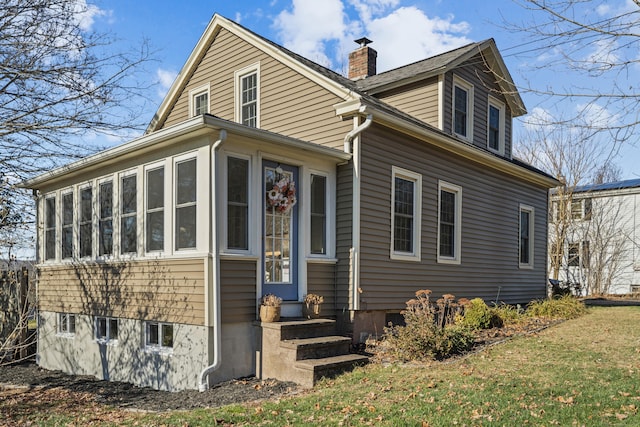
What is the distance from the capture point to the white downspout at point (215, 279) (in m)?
7.77

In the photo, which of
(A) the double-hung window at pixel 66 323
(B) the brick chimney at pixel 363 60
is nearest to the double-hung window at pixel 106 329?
(A) the double-hung window at pixel 66 323

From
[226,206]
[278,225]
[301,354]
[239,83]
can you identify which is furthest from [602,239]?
[226,206]

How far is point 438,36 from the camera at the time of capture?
28.0 feet

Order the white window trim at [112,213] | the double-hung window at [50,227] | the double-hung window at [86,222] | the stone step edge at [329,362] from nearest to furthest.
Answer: the stone step edge at [329,362]
the white window trim at [112,213]
the double-hung window at [86,222]
the double-hung window at [50,227]

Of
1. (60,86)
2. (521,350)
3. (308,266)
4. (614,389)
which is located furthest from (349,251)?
(60,86)

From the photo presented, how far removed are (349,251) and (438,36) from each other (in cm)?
392

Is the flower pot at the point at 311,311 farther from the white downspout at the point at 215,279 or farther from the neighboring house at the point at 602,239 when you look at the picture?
the neighboring house at the point at 602,239

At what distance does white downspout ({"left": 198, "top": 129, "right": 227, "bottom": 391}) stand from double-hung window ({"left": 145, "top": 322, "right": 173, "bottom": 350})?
1.27 meters

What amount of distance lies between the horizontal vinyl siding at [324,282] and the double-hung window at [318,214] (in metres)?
0.30

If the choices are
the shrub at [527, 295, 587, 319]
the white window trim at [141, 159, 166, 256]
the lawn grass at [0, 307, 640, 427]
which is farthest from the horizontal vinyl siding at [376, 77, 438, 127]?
the white window trim at [141, 159, 166, 256]

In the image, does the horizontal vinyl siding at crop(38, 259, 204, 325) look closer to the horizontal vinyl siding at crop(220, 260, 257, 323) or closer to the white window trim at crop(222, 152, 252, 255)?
the horizontal vinyl siding at crop(220, 260, 257, 323)

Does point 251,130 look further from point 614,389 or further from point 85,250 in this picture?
point 614,389

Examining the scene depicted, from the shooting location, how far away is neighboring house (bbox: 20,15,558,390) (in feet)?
27.1

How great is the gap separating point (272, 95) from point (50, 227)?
19.2ft
